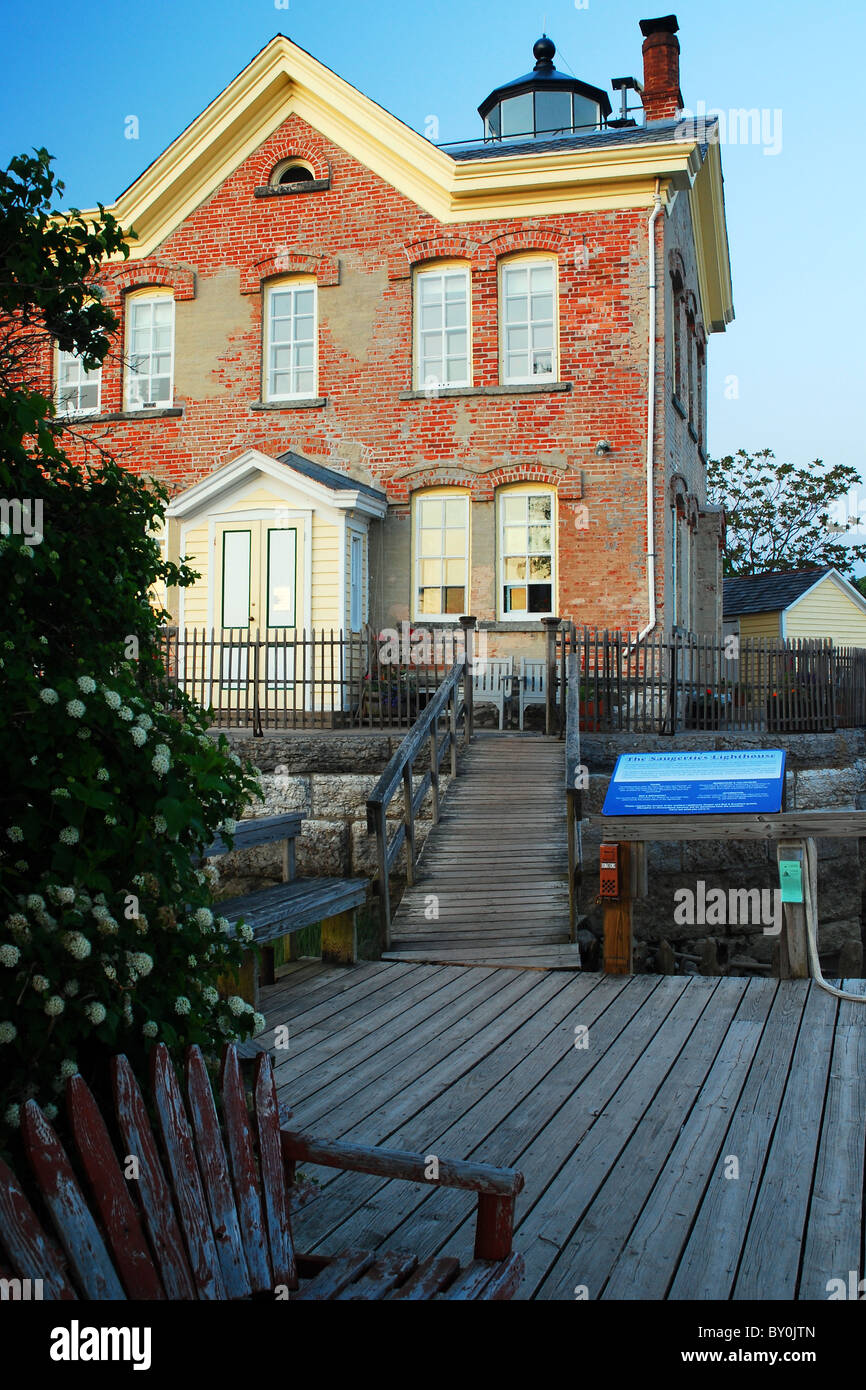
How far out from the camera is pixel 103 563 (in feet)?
11.6

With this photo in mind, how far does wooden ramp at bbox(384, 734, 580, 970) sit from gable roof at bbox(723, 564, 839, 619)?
21569 mm

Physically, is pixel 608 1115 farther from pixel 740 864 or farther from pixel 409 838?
pixel 740 864

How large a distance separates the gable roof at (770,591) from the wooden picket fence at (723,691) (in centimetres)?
1755

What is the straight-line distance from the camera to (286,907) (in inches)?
267

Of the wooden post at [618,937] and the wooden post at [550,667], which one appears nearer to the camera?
the wooden post at [618,937]

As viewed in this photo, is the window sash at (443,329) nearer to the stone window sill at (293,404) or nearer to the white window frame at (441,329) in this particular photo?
the white window frame at (441,329)

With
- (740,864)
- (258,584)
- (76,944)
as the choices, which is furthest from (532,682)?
(76,944)

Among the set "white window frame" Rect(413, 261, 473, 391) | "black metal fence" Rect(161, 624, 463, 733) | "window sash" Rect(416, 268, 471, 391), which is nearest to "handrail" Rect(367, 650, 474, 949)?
"black metal fence" Rect(161, 624, 463, 733)

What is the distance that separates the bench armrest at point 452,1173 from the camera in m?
2.92

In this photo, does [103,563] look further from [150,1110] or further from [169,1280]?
[169,1280]

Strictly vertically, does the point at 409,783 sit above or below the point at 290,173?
below

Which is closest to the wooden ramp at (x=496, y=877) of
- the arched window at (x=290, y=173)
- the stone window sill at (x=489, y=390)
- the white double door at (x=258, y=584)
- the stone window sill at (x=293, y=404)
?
the white double door at (x=258, y=584)

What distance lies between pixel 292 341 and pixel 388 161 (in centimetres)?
299

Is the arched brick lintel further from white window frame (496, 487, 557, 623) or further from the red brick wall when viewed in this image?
white window frame (496, 487, 557, 623)
